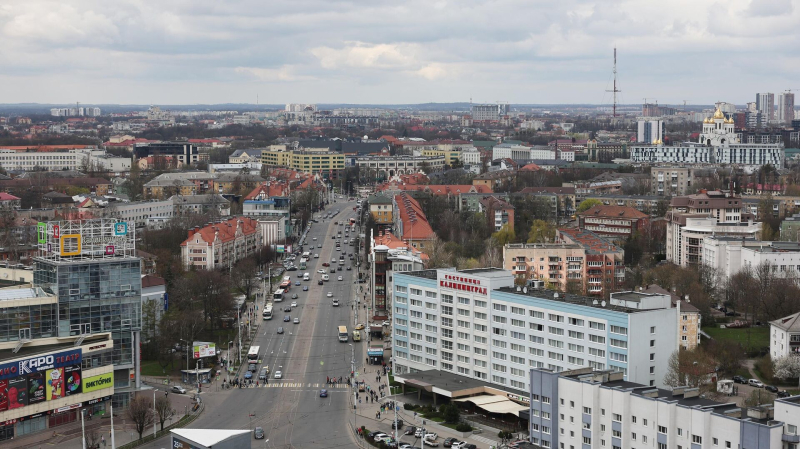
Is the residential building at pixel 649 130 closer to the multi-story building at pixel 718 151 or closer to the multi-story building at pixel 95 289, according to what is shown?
the multi-story building at pixel 718 151

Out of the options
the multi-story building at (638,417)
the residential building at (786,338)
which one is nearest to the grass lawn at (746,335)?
the residential building at (786,338)

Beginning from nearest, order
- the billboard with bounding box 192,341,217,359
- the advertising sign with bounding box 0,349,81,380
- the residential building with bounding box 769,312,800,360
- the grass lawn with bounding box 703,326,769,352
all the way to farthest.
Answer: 1. the advertising sign with bounding box 0,349,81,380
2. the residential building with bounding box 769,312,800,360
3. the billboard with bounding box 192,341,217,359
4. the grass lawn with bounding box 703,326,769,352

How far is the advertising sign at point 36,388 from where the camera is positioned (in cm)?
3400

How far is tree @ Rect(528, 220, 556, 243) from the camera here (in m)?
65.4

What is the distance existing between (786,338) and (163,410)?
2286cm

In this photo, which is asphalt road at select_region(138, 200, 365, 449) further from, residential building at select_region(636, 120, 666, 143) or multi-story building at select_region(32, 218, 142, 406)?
residential building at select_region(636, 120, 666, 143)

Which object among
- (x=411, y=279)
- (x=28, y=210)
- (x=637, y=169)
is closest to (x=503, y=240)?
(x=411, y=279)

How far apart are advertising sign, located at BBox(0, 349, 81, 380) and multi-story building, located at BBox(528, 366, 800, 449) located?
14.5 m

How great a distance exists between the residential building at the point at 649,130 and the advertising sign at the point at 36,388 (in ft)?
533

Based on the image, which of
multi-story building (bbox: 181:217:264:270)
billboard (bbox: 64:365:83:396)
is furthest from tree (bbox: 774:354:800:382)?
multi-story building (bbox: 181:217:264:270)

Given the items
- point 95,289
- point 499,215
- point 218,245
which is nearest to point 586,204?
point 499,215

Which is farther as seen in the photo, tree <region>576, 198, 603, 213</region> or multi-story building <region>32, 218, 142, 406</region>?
tree <region>576, 198, 603, 213</region>

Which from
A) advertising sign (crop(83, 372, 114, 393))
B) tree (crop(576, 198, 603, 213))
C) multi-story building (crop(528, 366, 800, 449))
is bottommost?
advertising sign (crop(83, 372, 114, 393))

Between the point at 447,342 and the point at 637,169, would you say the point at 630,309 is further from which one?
the point at 637,169
